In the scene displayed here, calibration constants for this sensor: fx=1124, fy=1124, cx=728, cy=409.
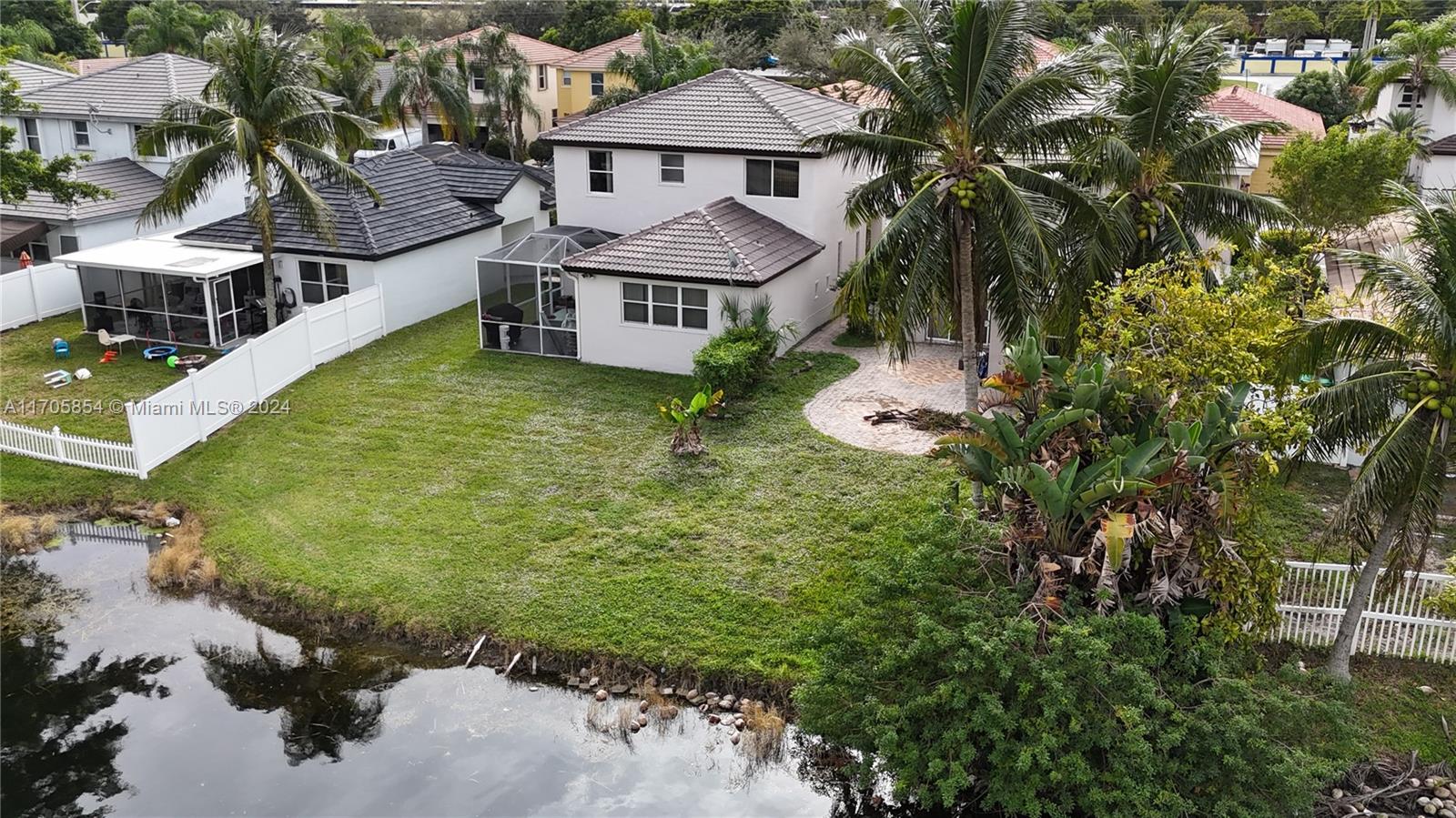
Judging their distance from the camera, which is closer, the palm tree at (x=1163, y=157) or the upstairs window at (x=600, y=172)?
the palm tree at (x=1163, y=157)

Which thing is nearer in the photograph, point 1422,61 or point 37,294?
point 37,294

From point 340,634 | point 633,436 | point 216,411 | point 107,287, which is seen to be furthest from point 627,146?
point 340,634

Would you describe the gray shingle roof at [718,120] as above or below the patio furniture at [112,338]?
above

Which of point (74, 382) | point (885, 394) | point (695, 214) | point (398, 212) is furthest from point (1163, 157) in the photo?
point (74, 382)

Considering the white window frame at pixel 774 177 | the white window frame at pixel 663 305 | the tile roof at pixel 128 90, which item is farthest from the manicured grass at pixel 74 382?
the white window frame at pixel 774 177

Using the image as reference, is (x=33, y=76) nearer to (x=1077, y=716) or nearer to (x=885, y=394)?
(x=885, y=394)

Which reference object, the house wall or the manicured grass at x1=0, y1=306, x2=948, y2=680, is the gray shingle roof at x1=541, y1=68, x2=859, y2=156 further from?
the house wall

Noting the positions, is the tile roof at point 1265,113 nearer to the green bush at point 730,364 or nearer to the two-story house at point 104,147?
the green bush at point 730,364

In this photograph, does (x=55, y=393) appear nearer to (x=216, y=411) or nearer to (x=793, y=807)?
(x=216, y=411)
